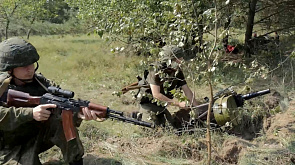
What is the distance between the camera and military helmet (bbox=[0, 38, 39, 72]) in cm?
321

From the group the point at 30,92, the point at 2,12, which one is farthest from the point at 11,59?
the point at 2,12

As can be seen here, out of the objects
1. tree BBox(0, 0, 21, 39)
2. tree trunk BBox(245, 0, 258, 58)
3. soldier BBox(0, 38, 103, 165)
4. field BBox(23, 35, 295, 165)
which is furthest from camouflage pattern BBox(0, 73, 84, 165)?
tree BBox(0, 0, 21, 39)

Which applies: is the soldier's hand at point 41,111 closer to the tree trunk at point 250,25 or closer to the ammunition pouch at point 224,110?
the ammunition pouch at point 224,110

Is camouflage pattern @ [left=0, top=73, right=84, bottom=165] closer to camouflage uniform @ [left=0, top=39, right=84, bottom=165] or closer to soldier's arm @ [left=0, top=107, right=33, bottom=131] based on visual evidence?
camouflage uniform @ [left=0, top=39, right=84, bottom=165]

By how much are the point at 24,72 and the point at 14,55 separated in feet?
0.69

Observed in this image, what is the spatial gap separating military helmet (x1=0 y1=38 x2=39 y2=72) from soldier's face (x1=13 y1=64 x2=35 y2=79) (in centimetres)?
6

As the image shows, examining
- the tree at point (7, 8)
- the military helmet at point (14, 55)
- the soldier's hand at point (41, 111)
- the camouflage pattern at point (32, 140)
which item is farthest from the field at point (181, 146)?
the tree at point (7, 8)

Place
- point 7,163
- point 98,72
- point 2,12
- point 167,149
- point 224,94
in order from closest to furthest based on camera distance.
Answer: point 7,163
point 167,149
point 224,94
point 98,72
point 2,12

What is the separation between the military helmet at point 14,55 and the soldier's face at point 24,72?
0.06 m

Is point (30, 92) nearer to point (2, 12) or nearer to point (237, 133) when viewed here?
point (237, 133)

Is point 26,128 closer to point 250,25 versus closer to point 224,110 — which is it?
point 224,110

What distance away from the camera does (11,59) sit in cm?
321

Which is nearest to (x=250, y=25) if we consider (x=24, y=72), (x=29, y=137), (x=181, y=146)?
(x=181, y=146)

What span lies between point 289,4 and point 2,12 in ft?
47.2
